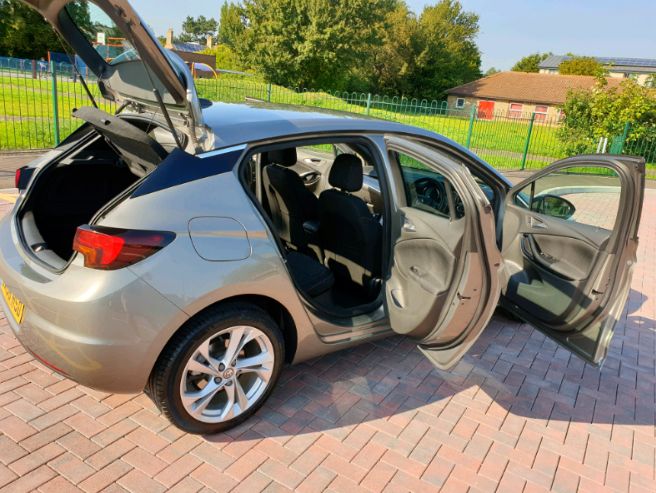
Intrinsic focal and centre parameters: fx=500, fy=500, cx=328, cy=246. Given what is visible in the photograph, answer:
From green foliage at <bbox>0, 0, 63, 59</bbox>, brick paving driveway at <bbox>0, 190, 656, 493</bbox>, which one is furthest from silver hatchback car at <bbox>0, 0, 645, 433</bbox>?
green foliage at <bbox>0, 0, 63, 59</bbox>

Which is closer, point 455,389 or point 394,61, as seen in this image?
point 455,389

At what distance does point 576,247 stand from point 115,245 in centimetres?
259

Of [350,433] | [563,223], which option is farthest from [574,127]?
[350,433]

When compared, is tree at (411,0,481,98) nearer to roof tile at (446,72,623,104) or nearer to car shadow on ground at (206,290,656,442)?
roof tile at (446,72,623,104)

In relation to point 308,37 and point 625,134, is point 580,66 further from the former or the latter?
point 625,134

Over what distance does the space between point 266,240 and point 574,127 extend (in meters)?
18.1

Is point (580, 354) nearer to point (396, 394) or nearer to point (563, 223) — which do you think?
point (563, 223)

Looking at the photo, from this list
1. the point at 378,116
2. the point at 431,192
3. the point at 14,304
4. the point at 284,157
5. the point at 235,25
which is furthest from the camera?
the point at 235,25

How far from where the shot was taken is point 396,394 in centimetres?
305

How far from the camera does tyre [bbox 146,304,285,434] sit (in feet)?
7.51

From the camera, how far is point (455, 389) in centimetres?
319

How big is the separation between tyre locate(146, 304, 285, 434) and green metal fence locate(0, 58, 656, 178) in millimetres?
8351

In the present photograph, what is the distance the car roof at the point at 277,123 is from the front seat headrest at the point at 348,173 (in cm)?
22

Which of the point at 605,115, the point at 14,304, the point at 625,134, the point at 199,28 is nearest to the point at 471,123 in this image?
the point at 625,134
